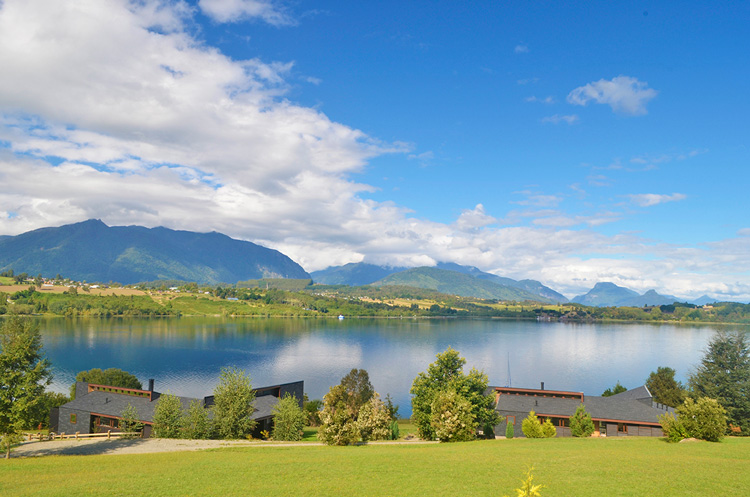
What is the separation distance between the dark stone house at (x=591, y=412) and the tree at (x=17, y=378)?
3951 centimetres

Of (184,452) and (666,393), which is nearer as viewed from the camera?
(184,452)

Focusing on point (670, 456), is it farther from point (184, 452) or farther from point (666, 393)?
point (666, 393)

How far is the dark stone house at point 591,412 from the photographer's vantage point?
41406mm

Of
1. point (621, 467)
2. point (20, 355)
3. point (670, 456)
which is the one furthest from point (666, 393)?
point (20, 355)

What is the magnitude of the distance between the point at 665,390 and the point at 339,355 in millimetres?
83236

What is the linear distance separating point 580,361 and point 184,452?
375 feet

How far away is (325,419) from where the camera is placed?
33781 mm

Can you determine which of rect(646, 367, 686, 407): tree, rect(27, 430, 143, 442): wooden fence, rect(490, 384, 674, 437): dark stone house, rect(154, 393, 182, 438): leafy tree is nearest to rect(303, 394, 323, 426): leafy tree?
rect(154, 393, 182, 438): leafy tree

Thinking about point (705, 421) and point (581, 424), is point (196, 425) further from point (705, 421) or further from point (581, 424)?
point (705, 421)

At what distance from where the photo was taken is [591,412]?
4347 centimetres

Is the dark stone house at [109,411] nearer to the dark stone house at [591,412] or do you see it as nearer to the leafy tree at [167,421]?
the leafy tree at [167,421]

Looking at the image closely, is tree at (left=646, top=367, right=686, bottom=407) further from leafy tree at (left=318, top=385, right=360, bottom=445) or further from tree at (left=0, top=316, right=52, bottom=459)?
tree at (left=0, top=316, right=52, bottom=459)

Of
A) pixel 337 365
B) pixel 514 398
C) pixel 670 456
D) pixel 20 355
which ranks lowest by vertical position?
pixel 337 365

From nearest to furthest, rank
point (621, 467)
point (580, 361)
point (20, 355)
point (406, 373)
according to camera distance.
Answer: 1. point (621, 467)
2. point (20, 355)
3. point (406, 373)
4. point (580, 361)
